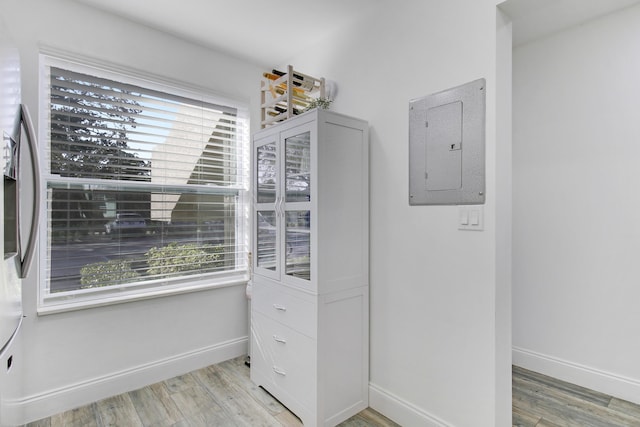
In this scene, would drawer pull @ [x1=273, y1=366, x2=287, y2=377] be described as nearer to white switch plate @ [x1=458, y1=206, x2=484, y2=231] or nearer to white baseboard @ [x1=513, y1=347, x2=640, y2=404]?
white switch plate @ [x1=458, y1=206, x2=484, y2=231]

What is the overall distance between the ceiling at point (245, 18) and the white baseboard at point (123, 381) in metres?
2.54

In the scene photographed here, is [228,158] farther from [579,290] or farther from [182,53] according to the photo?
[579,290]

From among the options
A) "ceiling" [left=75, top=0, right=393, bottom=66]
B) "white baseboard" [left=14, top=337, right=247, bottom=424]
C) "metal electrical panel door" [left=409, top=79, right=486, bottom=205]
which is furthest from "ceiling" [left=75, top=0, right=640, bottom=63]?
"white baseboard" [left=14, top=337, right=247, bottom=424]

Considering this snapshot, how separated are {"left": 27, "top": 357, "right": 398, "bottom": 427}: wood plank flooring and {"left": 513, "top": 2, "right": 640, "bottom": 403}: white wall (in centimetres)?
154

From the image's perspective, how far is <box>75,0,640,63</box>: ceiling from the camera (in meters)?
2.16

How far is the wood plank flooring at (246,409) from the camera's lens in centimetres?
198

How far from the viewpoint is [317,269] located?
1.91 meters

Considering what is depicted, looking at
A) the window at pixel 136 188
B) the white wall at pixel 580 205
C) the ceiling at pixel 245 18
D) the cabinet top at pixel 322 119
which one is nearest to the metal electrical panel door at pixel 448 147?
the cabinet top at pixel 322 119

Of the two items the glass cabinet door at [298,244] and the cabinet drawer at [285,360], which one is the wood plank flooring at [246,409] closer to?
the cabinet drawer at [285,360]

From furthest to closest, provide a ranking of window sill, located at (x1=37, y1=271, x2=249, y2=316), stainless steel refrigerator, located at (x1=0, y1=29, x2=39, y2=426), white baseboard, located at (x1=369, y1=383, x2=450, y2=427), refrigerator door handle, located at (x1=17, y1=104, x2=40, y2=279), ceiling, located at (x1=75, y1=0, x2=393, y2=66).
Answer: ceiling, located at (x1=75, y1=0, x2=393, y2=66), window sill, located at (x1=37, y1=271, x2=249, y2=316), white baseboard, located at (x1=369, y1=383, x2=450, y2=427), refrigerator door handle, located at (x1=17, y1=104, x2=40, y2=279), stainless steel refrigerator, located at (x1=0, y1=29, x2=39, y2=426)

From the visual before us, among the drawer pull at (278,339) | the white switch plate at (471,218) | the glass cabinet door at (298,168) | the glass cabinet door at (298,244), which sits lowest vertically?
the drawer pull at (278,339)

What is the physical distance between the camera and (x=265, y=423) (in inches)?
78.1

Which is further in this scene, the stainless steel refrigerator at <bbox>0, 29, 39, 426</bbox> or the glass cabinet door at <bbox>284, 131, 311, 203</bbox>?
the glass cabinet door at <bbox>284, 131, 311, 203</bbox>

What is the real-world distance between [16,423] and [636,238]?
3488mm
